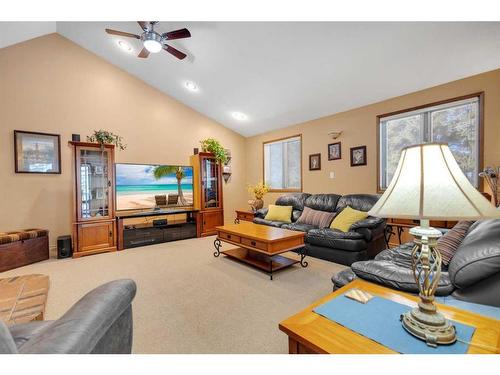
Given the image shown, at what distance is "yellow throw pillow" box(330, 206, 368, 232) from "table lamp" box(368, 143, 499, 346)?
251cm

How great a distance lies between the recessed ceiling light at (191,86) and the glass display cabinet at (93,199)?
73.3 inches

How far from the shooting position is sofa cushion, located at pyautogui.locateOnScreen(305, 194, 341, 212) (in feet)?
13.4

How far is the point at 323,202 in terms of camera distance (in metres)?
4.21

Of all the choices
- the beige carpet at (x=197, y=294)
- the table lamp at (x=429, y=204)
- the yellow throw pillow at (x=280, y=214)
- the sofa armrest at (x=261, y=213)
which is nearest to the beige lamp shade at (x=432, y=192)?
the table lamp at (x=429, y=204)

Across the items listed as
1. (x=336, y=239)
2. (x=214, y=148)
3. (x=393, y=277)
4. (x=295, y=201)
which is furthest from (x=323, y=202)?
(x=393, y=277)

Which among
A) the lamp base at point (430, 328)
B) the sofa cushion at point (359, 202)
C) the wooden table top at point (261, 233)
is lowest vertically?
the wooden table top at point (261, 233)

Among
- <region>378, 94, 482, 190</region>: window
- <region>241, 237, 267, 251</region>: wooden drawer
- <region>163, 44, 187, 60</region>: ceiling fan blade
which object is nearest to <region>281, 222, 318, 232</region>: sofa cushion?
<region>241, 237, 267, 251</region>: wooden drawer

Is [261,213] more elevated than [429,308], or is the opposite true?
[429,308]

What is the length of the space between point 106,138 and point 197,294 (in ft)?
10.4

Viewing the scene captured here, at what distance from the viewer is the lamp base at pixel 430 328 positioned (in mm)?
848

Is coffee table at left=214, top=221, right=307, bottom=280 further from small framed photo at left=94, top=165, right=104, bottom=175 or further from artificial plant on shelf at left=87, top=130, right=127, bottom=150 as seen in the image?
artificial plant on shelf at left=87, top=130, right=127, bottom=150

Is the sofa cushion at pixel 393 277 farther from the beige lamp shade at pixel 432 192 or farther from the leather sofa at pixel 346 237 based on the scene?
the leather sofa at pixel 346 237

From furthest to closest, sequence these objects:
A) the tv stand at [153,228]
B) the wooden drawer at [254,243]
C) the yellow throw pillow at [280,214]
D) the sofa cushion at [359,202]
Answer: the yellow throw pillow at [280,214]
the tv stand at [153,228]
the sofa cushion at [359,202]
the wooden drawer at [254,243]

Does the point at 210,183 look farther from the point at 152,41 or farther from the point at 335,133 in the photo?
the point at 152,41
